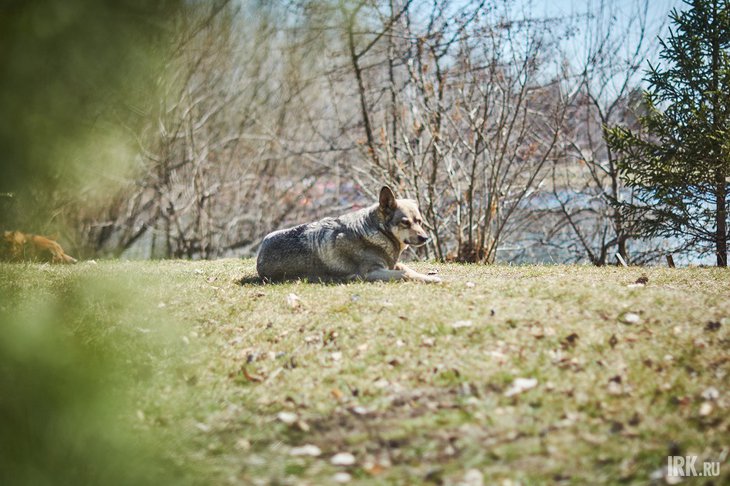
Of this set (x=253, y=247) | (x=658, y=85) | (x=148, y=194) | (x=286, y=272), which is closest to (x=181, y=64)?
(x=286, y=272)

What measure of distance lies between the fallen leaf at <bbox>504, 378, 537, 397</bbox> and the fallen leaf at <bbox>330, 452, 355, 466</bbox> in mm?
1268

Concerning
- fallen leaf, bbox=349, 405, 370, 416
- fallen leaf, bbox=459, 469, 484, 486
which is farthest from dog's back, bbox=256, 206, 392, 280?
fallen leaf, bbox=459, 469, 484, 486

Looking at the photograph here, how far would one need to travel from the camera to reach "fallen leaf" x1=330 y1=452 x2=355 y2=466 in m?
3.40

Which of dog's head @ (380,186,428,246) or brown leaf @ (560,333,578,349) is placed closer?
brown leaf @ (560,333,578,349)

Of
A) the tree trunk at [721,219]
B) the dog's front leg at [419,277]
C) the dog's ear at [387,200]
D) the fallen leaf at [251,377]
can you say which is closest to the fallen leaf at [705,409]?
the fallen leaf at [251,377]

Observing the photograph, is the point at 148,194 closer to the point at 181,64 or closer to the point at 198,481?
the point at 198,481

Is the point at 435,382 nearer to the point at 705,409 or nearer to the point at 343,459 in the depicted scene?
the point at 343,459

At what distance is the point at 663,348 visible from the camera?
4492 millimetres

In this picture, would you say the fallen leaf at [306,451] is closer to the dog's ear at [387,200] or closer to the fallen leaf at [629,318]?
the fallen leaf at [629,318]

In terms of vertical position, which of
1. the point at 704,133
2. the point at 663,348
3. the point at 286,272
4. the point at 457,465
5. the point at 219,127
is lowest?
the point at 457,465

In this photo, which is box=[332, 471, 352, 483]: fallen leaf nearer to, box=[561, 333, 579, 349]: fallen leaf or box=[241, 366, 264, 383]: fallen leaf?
box=[241, 366, 264, 383]: fallen leaf

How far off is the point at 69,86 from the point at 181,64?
545mm

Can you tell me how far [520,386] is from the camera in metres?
4.09

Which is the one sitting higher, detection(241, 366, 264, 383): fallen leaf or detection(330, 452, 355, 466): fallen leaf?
detection(241, 366, 264, 383): fallen leaf
